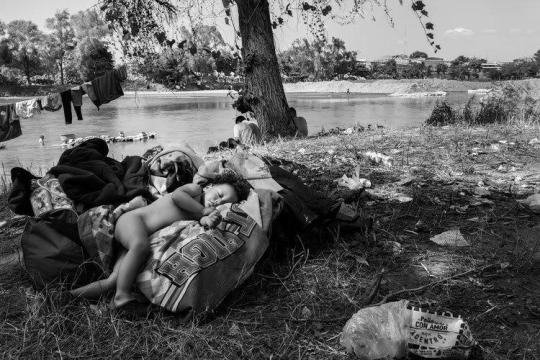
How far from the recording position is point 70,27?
69.1 m

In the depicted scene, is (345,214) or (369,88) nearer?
(345,214)

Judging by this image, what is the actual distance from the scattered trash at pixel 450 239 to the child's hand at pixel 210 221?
4.66ft

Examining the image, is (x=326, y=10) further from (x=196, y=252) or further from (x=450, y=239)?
(x=196, y=252)

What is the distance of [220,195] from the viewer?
2.76 meters

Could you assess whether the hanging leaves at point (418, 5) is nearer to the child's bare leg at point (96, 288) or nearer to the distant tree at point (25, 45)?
the child's bare leg at point (96, 288)

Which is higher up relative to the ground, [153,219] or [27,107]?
[27,107]

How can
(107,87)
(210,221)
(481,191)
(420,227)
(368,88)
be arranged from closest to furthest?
(210,221), (420,227), (481,191), (107,87), (368,88)

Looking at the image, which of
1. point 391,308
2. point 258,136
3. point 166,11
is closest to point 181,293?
Result: point 391,308

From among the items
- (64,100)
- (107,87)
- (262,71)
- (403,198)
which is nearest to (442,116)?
(262,71)

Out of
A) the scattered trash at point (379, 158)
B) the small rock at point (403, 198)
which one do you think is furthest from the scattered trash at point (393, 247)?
the scattered trash at point (379, 158)

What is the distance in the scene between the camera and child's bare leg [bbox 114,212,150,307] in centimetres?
223

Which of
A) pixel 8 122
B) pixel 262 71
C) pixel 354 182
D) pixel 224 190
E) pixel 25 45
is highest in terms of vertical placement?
pixel 25 45

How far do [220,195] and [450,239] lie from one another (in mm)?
1488

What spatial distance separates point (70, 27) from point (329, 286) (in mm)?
76823
